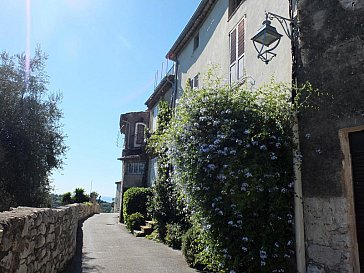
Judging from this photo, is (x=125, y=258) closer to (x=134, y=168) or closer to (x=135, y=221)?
(x=135, y=221)

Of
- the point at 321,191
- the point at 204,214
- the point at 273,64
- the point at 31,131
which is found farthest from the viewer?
the point at 31,131

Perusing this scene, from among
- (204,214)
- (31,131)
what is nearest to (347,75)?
(204,214)

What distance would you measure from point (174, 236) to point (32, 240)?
682cm

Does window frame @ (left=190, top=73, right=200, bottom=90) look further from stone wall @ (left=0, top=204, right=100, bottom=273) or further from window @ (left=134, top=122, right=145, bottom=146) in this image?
window @ (left=134, top=122, right=145, bottom=146)

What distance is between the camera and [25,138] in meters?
11.5

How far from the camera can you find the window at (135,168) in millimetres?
23062

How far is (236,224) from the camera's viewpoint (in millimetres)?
5910

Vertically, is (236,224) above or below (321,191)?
below

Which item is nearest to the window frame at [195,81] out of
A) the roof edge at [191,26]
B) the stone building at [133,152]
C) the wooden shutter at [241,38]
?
the roof edge at [191,26]

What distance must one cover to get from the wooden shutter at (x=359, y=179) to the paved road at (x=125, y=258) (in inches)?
148

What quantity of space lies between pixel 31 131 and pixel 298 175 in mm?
9529

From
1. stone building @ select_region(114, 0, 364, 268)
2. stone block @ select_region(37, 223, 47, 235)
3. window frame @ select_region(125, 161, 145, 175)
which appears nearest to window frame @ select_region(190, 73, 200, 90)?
stone building @ select_region(114, 0, 364, 268)

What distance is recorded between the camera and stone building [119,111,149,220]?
74.6ft

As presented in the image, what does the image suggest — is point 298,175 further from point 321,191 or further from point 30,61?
point 30,61
